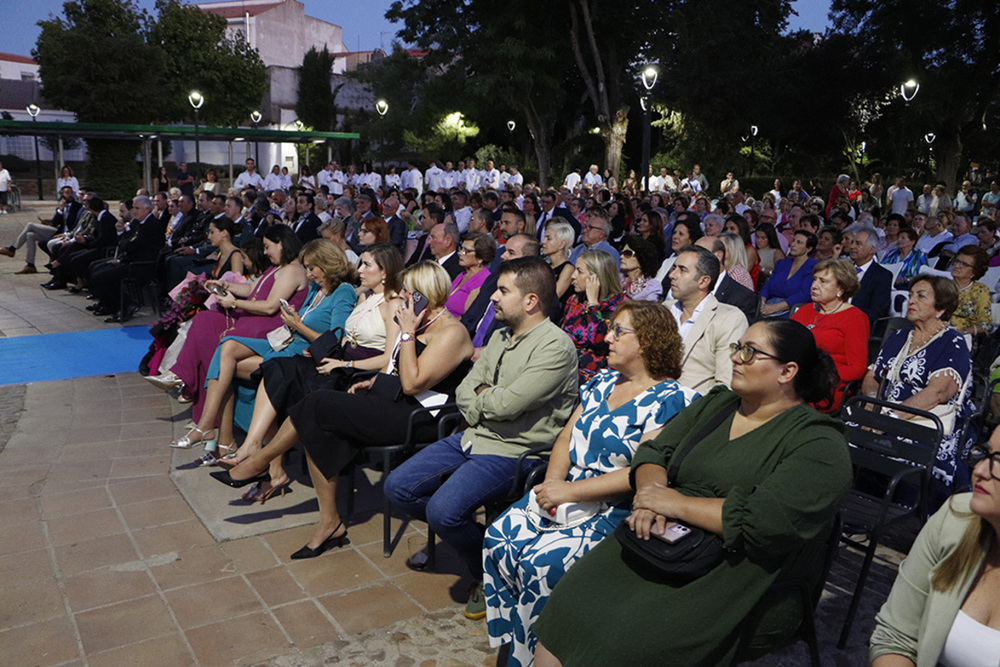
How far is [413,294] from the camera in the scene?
4.42m

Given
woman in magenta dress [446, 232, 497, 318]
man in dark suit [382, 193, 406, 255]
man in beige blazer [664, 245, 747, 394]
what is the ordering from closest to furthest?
man in beige blazer [664, 245, 747, 394], woman in magenta dress [446, 232, 497, 318], man in dark suit [382, 193, 406, 255]

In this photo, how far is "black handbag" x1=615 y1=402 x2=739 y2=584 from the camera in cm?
240

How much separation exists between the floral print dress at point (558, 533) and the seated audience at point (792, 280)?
157 inches

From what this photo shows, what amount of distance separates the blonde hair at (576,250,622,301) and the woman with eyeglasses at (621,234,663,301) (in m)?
0.90

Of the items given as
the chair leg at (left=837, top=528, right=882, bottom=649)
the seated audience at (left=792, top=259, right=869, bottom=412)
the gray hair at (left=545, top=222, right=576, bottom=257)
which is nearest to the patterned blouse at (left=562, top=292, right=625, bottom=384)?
the seated audience at (left=792, top=259, right=869, bottom=412)

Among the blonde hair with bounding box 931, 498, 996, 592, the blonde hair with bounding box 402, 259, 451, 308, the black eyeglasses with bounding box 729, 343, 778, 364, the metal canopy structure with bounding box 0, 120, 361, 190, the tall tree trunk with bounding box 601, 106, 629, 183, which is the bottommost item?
the blonde hair with bounding box 931, 498, 996, 592

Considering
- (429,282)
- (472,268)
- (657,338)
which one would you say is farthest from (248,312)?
(657,338)

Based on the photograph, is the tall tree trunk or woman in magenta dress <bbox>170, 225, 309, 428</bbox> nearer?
woman in magenta dress <bbox>170, 225, 309, 428</bbox>

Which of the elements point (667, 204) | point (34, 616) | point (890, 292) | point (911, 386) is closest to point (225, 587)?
point (34, 616)

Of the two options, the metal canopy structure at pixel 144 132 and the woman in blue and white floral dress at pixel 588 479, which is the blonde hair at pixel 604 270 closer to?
the woman in blue and white floral dress at pixel 588 479

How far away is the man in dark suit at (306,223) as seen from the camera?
11.4m

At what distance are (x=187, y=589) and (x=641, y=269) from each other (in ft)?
11.7

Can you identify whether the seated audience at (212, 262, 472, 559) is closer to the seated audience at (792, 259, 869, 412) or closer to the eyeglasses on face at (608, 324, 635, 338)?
the eyeglasses on face at (608, 324, 635, 338)

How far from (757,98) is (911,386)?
27.4m
